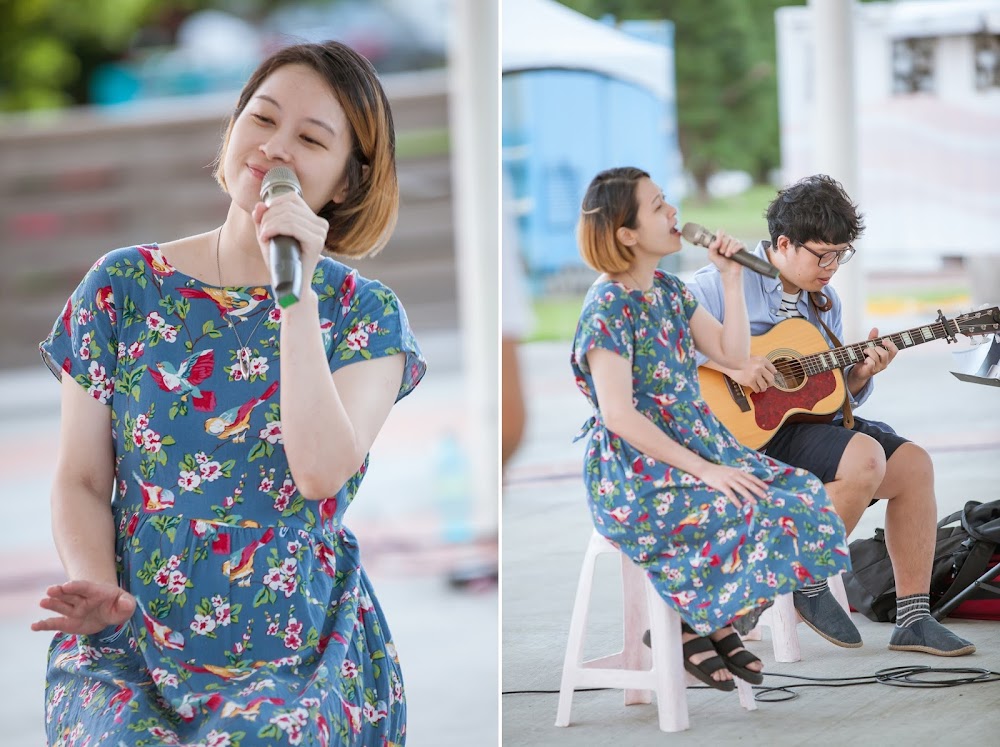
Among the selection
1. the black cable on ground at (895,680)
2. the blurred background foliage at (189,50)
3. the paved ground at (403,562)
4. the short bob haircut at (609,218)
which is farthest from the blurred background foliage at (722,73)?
the blurred background foliage at (189,50)

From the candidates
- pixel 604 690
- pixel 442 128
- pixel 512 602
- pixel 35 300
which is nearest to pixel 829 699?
pixel 604 690

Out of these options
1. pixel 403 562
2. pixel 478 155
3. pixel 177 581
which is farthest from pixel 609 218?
pixel 403 562

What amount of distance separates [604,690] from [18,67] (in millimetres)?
9023

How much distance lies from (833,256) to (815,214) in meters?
0.08

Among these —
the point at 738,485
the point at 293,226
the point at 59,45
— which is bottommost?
the point at 738,485

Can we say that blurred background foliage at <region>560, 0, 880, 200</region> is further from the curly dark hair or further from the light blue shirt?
the light blue shirt

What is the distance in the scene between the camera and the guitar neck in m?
2.06

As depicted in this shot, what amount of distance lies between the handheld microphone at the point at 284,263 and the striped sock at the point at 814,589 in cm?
111

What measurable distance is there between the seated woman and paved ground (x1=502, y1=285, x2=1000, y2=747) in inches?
2.9

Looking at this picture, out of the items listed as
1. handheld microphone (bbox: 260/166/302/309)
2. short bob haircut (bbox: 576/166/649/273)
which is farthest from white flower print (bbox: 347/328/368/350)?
short bob haircut (bbox: 576/166/649/273)

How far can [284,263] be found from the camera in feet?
4.53

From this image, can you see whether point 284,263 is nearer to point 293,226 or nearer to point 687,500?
point 293,226

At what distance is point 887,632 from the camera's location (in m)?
2.16

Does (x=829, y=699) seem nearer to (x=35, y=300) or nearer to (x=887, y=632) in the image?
(x=887, y=632)
